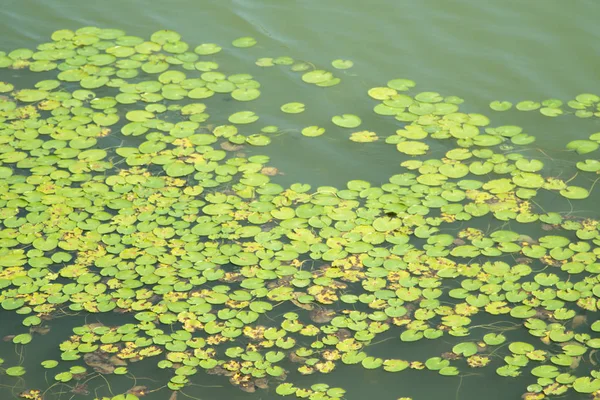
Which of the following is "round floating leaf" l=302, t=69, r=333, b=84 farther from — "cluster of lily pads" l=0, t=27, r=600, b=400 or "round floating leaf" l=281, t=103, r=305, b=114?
"round floating leaf" l=281, t=103, r=305, b=114

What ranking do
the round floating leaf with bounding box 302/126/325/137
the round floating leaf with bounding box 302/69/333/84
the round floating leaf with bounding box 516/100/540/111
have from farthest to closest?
the round floating leaf with bounding box 302/69/333/84
the round floating leaf with bounding box 516/100/540/111
the round floating leaf with bounding box 302/126/325/137

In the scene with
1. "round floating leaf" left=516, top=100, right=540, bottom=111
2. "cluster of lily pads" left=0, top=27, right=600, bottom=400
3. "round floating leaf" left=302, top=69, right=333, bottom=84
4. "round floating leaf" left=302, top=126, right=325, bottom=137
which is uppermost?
"round floating leaf" left=516, top=100, right=540, bottom=111

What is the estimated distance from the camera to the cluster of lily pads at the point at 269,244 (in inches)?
129

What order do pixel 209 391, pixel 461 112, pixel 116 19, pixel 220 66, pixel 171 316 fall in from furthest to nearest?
pixel 116 19 < pixel 220 66 < pixel 461 112 < pixel 171 316 < pixel 209 391

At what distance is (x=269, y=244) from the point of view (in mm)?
3727

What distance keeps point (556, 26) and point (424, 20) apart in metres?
0.83

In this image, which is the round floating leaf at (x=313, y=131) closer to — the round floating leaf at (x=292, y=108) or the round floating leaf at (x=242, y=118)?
the round floating leaf at (x=292, y=108)

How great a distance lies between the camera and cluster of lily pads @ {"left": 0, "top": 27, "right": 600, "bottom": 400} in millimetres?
3273

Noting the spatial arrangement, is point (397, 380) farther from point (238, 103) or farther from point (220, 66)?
point (220, 66)

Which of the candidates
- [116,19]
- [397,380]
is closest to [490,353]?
[397,380]

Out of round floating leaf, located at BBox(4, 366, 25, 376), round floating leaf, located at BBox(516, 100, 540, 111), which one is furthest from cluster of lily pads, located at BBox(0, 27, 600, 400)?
round floating leaf, located at BBox(516, 100, 540, 111)

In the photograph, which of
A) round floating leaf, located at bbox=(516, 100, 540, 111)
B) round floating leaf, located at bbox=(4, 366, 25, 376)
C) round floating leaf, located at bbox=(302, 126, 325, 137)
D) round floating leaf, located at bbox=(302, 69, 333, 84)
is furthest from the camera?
round floating leaf, located at bbox=(302, 69, 333, 84)

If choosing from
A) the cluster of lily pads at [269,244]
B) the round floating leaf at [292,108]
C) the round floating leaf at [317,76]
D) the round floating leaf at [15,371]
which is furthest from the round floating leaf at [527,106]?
the round floating leaf at [15,371]

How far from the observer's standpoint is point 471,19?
5.25 metres
